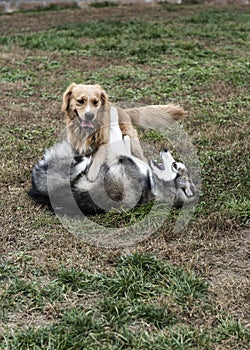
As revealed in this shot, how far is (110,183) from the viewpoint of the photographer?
3830 millimetres

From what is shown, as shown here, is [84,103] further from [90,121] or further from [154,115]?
[154,115]

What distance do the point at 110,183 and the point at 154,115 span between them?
2.68ft

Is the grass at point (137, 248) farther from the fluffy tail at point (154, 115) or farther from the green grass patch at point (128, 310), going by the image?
the fluffy tail at point (154, 115)

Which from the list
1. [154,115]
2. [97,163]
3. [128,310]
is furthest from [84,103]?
[128,310]

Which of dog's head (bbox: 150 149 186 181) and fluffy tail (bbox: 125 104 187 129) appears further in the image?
fluffy tail (bbox: 125 104 187 129)

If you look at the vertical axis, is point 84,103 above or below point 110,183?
above

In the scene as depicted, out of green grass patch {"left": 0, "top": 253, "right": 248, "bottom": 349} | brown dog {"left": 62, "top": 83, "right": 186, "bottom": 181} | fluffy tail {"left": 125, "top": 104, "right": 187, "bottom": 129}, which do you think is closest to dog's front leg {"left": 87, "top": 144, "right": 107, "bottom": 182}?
brown dog {"left": 62, "top": 83, "right": 186, "bottom": 181}

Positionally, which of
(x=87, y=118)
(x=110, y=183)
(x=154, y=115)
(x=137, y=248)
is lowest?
(x=137, y=248)

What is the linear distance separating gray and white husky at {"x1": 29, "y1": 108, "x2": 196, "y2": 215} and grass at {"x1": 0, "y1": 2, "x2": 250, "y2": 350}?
104 millimetres

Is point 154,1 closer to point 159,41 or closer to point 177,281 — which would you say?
point 159,41

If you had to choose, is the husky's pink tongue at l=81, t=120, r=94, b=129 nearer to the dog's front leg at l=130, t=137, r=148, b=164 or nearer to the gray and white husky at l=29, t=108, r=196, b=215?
the gray and white husky at l=29, t=108, r=196, b=215

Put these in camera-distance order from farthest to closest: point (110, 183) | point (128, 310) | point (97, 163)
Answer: point (97, 163), point (110, 183), point (128, 310)

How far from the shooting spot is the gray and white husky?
151 inches

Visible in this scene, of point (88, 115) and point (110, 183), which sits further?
point (88, 115)
